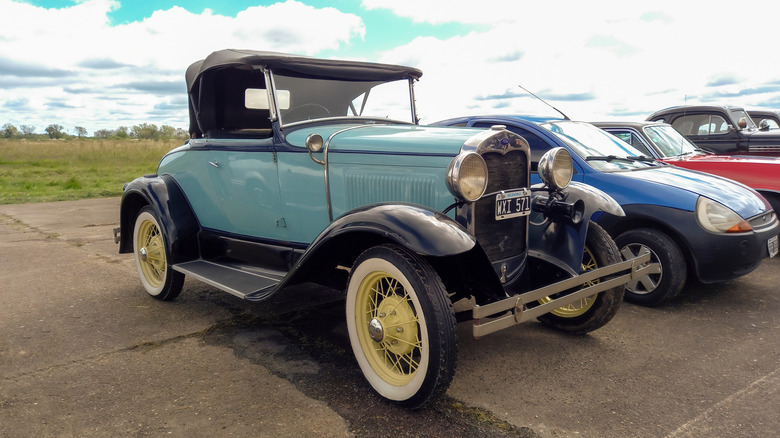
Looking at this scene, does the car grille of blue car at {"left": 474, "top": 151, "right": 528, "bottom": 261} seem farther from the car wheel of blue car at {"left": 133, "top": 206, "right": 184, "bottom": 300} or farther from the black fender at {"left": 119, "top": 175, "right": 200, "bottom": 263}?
the car wheel of blue car at {"left": 133, "top": 206, "right": 184, "bottom": 300}

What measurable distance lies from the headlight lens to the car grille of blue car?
71.8 inches

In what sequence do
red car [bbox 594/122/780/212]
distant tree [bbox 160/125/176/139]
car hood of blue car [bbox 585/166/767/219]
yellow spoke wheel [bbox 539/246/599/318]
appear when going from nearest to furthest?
yellow spoke wheel [bbox 539/246/599/318] < car hood of blue car [bbox 585/166/767/219] < red car [bbox 594/122/780/212] < distant tree [bbox 160/125/176/139]

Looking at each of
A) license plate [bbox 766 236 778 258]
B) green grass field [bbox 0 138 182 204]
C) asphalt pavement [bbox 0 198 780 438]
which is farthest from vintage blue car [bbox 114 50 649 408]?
green grass field [bbox 0 138 182 204]

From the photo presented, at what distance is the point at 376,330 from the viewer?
2877 mm

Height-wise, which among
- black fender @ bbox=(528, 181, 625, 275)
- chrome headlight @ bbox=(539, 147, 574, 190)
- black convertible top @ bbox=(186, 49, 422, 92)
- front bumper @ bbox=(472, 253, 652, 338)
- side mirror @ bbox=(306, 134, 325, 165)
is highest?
black convertible top @ bbox=(186, 49, 422, 92)

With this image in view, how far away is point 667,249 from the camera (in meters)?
4.34

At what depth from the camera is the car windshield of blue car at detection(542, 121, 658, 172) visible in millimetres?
4988

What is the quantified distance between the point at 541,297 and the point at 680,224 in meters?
2.13

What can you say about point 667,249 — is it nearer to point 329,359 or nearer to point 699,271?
point 699,271

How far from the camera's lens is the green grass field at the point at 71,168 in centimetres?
1360

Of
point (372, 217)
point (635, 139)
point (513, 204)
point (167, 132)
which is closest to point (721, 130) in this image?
point (635, 139)

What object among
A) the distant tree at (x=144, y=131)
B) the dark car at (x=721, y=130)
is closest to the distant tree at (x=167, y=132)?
the distant tree at (x=144, y=131)

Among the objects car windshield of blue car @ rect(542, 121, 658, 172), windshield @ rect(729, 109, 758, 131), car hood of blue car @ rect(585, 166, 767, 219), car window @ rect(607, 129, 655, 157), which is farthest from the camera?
windshield @ rect(729, 109, 758, 131)

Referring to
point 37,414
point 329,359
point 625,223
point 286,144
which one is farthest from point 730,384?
point 37,414
